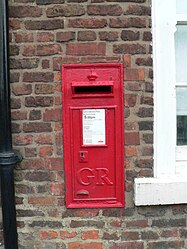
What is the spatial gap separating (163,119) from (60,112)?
0.81 metres

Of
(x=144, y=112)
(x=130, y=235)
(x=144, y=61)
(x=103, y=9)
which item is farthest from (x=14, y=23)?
(x=130, y=235)

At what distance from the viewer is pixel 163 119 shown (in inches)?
106

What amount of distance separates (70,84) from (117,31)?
55cm

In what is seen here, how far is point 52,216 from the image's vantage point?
8.91 ft

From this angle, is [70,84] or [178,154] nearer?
[70,84]

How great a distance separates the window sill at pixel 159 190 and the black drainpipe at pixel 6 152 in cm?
96

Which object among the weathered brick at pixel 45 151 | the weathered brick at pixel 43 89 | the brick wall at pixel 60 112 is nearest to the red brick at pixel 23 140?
the brick wall at pixel 60 112

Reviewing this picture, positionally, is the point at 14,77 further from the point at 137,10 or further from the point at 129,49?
the point at 137,10

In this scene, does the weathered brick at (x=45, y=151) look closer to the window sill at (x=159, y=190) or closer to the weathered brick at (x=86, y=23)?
the window sill at (x=159, y=190)

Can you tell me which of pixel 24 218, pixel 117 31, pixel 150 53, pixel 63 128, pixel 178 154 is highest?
pixel 117 31

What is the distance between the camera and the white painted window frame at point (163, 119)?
8.64 feet

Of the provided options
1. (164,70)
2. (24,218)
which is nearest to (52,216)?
(24,218)

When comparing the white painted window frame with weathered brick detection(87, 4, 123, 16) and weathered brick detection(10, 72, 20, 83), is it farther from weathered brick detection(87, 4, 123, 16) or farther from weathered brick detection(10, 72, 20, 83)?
weathered brick detection(10, 72, 20, 83)

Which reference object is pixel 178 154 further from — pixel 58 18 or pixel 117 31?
pixel 58 18
